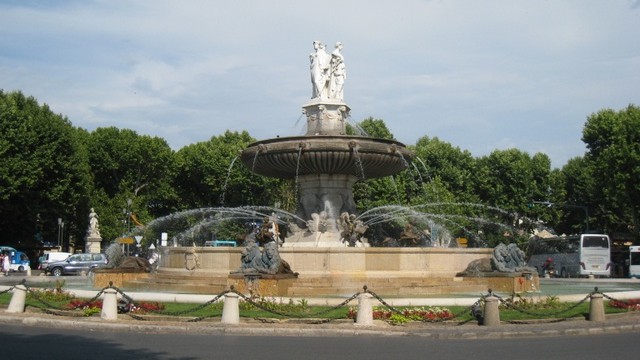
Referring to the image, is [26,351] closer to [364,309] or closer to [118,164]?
[364,309]

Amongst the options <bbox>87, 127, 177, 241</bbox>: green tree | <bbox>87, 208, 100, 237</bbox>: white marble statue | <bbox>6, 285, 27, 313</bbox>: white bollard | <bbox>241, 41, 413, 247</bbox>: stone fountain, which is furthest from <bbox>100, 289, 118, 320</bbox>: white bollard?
<bbox>87, 127, 177, 241</bbox>: green tree

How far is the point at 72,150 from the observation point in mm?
49156

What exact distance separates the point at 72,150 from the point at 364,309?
39.0 metres

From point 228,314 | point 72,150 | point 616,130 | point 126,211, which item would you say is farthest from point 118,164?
point 228,314

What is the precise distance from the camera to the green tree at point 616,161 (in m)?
44.8

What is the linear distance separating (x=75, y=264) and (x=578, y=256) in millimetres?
28813

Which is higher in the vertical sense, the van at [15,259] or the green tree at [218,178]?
the green tree at [218,178]

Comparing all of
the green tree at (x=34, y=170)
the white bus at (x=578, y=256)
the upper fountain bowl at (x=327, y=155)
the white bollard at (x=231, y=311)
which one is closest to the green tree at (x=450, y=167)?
the white bus at (x=578, y=256)

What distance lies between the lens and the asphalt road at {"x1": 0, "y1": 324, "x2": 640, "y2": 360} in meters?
10.7

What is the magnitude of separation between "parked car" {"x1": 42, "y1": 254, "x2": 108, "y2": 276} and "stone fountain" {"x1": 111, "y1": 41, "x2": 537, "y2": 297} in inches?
768

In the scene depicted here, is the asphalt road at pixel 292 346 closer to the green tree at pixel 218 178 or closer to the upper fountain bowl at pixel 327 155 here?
the upper fountain bowl at pixel 327 155

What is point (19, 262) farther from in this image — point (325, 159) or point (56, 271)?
point (325, 159)

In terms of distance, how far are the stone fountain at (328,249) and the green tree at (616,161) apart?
22872 mm

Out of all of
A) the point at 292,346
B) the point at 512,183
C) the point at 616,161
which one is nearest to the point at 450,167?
the point at 512,183
